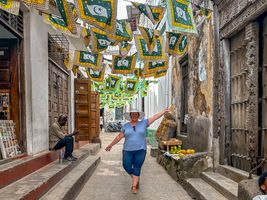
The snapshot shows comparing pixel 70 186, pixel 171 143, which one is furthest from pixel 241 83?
pixel 171 143

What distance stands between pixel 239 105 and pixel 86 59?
539cm

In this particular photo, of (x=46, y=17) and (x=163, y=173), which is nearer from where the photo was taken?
(x=46, y=17)

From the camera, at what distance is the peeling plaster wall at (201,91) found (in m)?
7.32

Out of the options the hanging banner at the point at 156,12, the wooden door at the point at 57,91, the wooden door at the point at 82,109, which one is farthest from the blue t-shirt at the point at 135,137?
the wooden door at the point at 82,109

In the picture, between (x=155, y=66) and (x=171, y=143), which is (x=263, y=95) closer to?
(x=171, y=143)

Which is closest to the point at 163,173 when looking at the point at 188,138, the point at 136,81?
the point at 188,138

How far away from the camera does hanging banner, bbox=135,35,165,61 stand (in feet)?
28.3

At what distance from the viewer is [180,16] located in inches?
251

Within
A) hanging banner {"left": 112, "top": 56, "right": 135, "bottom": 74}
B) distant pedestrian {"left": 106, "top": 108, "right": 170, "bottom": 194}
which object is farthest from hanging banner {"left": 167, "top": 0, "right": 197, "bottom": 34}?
hanging banner {"left": 112, "top": 56, "right": 135, "bottom": 74}

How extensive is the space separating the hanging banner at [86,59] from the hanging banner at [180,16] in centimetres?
426

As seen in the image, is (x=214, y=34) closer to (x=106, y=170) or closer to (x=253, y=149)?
(x=253, y=149)

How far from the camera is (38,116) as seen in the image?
724 cm

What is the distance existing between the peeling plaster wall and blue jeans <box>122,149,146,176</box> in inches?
66.2

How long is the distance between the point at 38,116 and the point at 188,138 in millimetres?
4113
